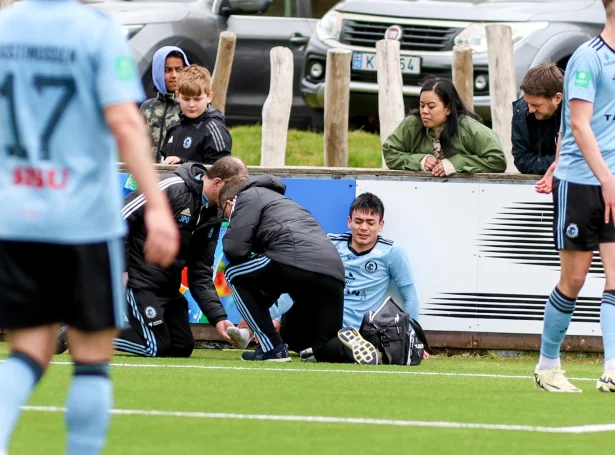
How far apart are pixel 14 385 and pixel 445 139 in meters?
7.29

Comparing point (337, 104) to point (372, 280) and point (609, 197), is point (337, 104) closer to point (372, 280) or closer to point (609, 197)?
point (372, 280)

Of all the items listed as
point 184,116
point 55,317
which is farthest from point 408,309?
point 55,317

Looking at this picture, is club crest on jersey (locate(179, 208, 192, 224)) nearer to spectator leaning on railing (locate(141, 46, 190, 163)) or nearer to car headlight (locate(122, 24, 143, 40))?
spectator leaning on railing (locate(141, 46, 190, 163))

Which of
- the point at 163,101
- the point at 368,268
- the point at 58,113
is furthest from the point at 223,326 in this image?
the point at 58,113

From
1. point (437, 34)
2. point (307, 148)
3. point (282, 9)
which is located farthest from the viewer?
point (282, 9)

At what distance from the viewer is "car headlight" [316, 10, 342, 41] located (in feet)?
53.1

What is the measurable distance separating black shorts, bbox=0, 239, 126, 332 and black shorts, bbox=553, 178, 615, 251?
12.4ft

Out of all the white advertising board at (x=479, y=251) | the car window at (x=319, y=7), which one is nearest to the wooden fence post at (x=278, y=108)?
the white advertising board at (x=479, y=251)

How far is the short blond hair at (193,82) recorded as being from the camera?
11.6m

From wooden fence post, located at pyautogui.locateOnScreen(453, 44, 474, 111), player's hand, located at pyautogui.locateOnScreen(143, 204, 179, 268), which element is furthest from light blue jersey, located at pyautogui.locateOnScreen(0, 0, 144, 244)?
wooden fence post, located at pyautogui.locateOnScreen(453, 44, 474, 111)

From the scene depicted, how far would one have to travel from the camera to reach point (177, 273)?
35.5ft

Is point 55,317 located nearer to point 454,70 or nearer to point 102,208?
point 102,208

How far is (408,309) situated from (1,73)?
271 inches

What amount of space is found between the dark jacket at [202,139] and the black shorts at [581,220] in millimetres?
4389
